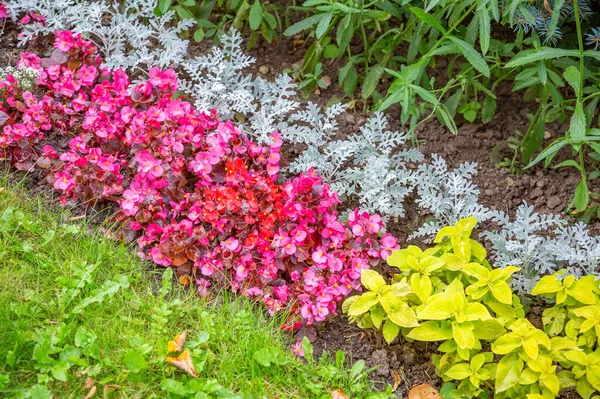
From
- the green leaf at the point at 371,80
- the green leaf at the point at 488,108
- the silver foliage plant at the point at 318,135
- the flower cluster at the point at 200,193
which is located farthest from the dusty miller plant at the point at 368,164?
the green leaf at the point at 488,108

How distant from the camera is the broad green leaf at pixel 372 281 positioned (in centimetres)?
289

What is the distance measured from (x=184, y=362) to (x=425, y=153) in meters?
1.74

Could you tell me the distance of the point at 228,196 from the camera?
10.5 feet

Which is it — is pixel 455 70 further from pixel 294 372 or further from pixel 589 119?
pixel 294 372

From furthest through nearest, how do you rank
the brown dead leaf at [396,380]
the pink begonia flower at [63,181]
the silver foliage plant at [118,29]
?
the silver foliage plant at [118,29] → the pink begonia flower at [63,181] → the brown dead leaf at [396,380]

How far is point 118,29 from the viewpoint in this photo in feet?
12.3

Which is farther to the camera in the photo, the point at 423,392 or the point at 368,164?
the point at 368,164

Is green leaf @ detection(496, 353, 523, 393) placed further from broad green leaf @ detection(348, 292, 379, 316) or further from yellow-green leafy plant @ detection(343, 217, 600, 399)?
broad green leaf @ detection(348, 292, 379, 316)

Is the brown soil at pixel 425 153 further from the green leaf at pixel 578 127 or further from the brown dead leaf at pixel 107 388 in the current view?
the brown dead leaf at pixel 107 388

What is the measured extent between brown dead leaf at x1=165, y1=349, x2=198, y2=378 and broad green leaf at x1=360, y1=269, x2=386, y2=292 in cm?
76

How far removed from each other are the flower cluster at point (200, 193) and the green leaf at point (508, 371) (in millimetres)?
705

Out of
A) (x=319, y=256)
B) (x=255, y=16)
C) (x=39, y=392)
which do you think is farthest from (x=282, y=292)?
(x=255, y=16)

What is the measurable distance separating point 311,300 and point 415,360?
0.51 m

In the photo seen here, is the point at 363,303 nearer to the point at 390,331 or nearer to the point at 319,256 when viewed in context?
the point at 390,331
